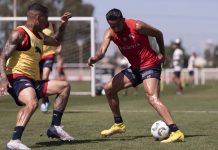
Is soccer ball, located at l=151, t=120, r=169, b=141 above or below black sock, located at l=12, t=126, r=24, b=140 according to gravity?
below

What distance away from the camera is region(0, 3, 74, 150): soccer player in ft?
31.3

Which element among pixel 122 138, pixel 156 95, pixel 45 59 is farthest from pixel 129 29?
pixel 45 59

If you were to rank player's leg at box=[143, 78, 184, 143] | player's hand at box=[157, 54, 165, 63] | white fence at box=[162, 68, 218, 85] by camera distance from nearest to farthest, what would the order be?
player's leg at box=[143, 78, 184, 143], player's hand at box=[157, 54, 165, 63], white fence at box=[162, 68, 218, 85]

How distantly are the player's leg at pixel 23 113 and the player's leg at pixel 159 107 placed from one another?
2.03 m

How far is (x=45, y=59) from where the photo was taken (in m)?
17.3

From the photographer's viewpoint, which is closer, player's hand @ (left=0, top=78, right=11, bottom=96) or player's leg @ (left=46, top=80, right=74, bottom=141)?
player's hand @ (left=0, top=78, right=11, bottom=96)

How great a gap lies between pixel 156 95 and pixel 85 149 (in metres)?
1.84

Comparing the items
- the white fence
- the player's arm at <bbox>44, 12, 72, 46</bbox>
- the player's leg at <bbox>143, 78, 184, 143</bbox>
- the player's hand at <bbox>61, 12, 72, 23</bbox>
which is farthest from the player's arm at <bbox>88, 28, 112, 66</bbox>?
the white fence

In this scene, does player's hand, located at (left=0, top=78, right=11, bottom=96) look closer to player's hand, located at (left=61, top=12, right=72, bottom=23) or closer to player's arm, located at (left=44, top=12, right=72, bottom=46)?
player's arm, located at (left=44, top=12, right=72, bottom=46)

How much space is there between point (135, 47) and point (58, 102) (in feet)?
5.28

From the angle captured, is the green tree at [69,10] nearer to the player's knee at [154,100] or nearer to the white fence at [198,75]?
the white fence at [198,75]

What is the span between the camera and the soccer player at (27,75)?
955 cm

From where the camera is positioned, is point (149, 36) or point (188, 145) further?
point (149, 36)

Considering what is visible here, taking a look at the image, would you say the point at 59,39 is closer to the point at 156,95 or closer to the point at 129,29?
the point at 129,29
